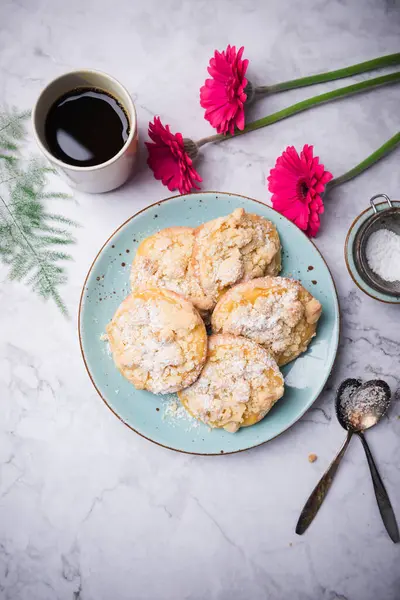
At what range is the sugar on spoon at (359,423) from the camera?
68.4 inches

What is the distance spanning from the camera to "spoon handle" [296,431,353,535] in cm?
177

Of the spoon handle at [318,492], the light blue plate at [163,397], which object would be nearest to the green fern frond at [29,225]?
the light blue plate at [163,397]

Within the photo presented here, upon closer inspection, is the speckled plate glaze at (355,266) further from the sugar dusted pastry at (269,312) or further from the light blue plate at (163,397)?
the sugar dusted pastry at (269,312)

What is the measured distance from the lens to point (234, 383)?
1528mm

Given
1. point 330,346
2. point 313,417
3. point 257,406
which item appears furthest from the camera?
point 313,417

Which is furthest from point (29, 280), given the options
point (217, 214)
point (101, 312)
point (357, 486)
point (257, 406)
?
point (357, 486)

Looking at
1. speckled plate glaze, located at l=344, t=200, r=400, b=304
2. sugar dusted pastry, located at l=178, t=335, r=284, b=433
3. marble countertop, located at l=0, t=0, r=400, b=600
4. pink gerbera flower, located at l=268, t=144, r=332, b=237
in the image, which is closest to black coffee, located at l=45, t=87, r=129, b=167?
marble countertop, located at l=0, t=0, r=400, b=600

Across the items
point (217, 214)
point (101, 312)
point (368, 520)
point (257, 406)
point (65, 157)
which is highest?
point (65, 157)

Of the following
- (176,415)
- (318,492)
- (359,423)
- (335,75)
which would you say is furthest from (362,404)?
(335,75)

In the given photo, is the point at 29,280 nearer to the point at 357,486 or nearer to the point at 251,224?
the point at 251,224

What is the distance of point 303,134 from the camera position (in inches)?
72.6

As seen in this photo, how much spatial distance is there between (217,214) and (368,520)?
45.6 inches

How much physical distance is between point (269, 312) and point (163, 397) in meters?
0.44

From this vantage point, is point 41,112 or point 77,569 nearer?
point 41,112
